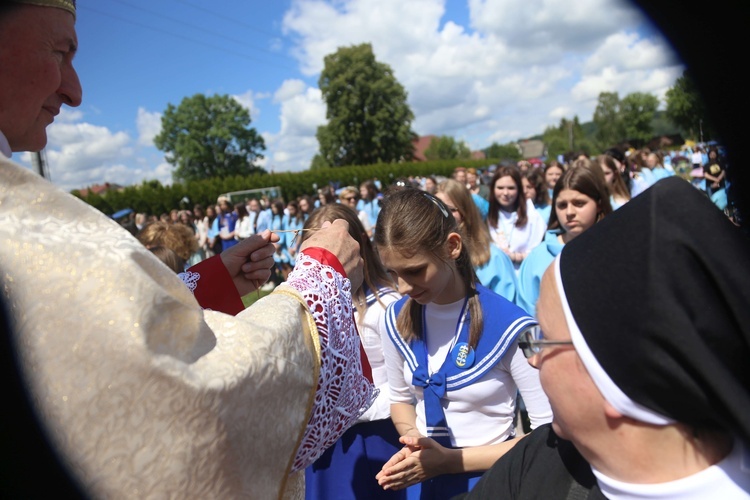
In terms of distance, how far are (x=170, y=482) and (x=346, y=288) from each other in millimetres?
694

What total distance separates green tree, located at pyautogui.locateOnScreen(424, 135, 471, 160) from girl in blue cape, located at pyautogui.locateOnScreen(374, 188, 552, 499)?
96.4 meters

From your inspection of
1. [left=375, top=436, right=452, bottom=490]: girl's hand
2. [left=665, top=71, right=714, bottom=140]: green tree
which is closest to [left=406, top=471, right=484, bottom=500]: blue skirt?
[left=375, top=436, right=452, bottom=490]: girl's hand

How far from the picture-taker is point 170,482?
99 cm

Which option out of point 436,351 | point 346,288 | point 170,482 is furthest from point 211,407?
point 436,351

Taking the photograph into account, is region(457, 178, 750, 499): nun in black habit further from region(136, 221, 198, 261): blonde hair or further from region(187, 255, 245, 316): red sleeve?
region(136, 221, 198, 261): blonde hair

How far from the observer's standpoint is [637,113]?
86.2 metres

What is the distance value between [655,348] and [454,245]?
68.1 inches

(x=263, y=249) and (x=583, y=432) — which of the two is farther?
(x=263, y=249)

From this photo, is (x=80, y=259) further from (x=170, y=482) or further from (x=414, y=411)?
(x=414, y=411)

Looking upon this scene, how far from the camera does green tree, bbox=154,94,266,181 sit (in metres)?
61.1

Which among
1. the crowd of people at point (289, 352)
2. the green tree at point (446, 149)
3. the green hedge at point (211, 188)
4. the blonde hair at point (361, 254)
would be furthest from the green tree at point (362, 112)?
the crowd of people at point (289, 352)

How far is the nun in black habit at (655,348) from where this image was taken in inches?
33.9

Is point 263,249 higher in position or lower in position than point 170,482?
higher

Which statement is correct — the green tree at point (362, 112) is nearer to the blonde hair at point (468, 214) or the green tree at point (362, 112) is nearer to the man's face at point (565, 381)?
the blonde hair at point (468, 214)
